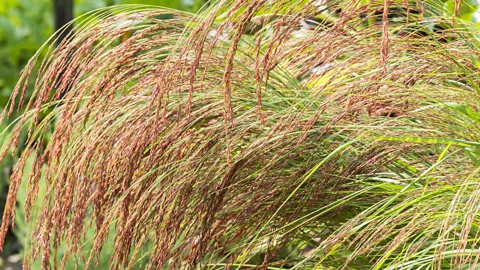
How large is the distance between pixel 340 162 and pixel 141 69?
45 centimetres

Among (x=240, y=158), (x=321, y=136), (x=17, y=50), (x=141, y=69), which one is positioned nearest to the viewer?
(x=240, y=158)

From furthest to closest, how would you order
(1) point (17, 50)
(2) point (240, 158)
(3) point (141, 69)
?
(1) point (17, 50) < (3) point (141, 69) < (2) point (240, 158)

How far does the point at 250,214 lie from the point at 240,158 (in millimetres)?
161

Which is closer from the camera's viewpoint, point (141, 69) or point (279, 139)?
point (279, 139)

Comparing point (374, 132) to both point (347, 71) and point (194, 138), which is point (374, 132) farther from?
point (194, 138)

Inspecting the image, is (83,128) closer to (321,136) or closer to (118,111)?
(118,111)

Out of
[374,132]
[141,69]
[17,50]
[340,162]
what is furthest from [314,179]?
[17,50]

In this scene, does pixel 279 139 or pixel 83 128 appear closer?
Answer: pixel 279 139

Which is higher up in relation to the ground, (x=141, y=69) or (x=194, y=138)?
(x=141, y=69)

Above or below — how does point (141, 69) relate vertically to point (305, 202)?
above

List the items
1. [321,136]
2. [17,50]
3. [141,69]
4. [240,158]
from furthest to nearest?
1. [17,50]
2. [141,69]
3. [321,136]
4. [240,158]

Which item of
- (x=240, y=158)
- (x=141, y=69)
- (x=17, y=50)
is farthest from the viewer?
(x=17, y=50)

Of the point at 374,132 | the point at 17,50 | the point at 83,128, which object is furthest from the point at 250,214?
the point at 17,50

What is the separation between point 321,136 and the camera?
1.46m
